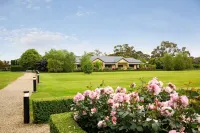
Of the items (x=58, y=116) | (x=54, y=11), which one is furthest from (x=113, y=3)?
(x=58, y=116)

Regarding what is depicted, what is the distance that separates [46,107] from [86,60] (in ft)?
175

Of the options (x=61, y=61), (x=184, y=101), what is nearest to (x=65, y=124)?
(x=184, y=101)

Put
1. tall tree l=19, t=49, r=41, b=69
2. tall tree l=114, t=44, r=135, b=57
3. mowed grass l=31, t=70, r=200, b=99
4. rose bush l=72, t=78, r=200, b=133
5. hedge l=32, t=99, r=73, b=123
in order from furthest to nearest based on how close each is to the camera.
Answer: tall tree l=114, t=44, r=135, b=57 < tall tree l=19, t=49, r=41, b=69 < mowed grass l=31, t=70, r=200, b=99 < hedge l=32, t=99, r=73, b=123 < rose bush l=72, t=78, r=200, b=133

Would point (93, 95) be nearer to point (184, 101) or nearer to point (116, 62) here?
point (184, 101)

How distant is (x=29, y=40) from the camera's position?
51281 millimetres

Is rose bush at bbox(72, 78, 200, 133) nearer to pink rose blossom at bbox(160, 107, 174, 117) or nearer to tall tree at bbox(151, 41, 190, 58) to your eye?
pink rose blossom at bbox(160, 107, 174, 117)

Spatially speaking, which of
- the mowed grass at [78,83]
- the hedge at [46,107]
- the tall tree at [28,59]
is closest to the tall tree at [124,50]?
the tall tree at [28,59]

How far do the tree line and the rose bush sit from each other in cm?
4106

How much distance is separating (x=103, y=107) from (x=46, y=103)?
3.71m

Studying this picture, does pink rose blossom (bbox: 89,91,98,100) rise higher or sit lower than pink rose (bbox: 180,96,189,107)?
lower

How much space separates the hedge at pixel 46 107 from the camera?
7.42 meters

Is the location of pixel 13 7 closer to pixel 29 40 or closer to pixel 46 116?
pixel 29 40

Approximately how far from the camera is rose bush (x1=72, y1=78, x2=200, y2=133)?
2.96 metres

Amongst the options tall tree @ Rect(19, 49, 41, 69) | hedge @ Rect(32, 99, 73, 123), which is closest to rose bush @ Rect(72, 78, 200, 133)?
hedge @ Rect(32, 99, 73, 123)
